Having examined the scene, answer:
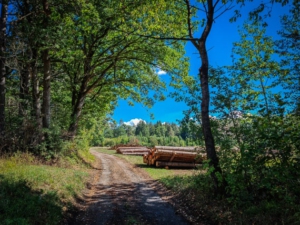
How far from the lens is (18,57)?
41.4 feet

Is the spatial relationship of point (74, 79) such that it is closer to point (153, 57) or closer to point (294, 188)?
point (153, 57)

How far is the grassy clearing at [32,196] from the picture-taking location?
521cm

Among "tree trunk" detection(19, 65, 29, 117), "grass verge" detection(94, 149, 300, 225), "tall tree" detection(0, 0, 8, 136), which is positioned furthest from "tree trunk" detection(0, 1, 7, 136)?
"grass verge" detection(94, 149, 300, 225)

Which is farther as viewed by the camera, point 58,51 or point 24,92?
point 24,92

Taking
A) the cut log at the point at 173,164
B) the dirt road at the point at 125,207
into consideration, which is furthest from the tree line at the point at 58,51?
the cut log at the point at 173,164

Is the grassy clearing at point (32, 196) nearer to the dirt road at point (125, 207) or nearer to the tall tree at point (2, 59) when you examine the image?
the dirt road at point (125, 207)

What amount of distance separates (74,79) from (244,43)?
13.8m

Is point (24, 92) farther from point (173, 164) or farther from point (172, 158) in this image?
point (173, 164)

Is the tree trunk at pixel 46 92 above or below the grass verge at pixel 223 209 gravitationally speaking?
above

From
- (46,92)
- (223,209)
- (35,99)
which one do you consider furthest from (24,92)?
(223,209)

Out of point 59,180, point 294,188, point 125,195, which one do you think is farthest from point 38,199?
point 294,188

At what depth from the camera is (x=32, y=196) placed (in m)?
6.31

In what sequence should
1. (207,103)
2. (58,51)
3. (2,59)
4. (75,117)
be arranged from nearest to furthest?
(207,103), (2,59), (58,51), (75,117)

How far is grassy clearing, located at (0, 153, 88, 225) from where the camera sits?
521cm
